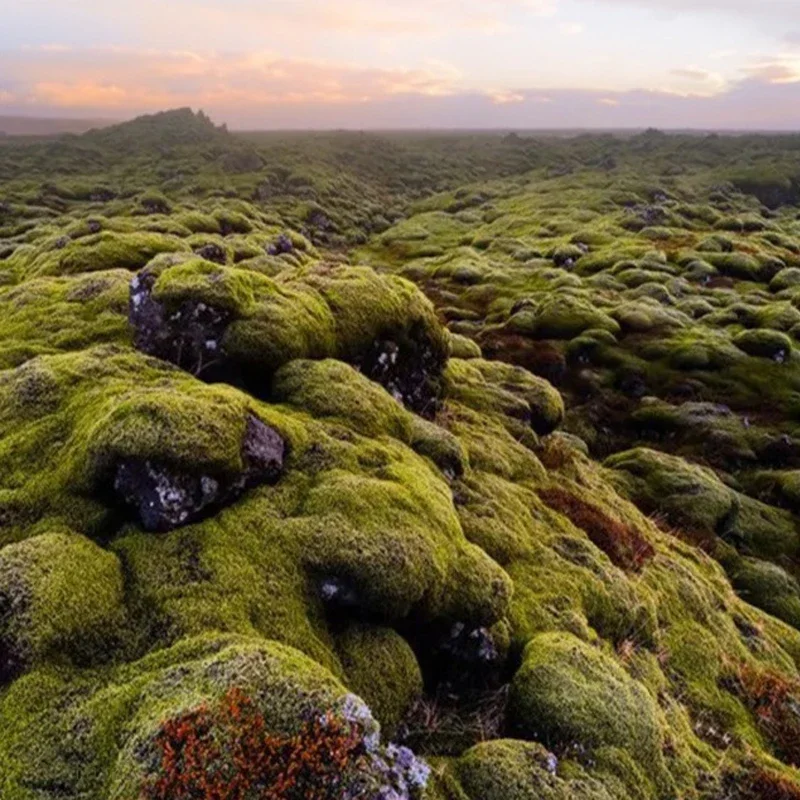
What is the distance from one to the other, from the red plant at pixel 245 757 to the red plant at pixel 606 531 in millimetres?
12187

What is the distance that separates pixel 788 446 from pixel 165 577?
3486cm

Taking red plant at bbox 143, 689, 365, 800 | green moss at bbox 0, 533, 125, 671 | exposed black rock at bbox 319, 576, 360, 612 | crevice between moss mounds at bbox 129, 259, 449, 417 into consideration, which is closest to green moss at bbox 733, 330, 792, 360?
crevice between moss mounds at bbox 129, 259, 449, 417

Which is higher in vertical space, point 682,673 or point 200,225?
point 682,673

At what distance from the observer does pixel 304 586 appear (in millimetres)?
10633

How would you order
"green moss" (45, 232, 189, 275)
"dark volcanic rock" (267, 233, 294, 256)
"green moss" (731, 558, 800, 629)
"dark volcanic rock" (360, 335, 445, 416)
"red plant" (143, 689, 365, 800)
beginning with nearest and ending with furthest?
"red plant" (143, 689, 365, 800), "dark volcanic rock" (360, 335, 445, 416), "green moss" (731, 558, 800, 629), "green moss" (45, 232, 189, 275), "dark volcanic rock" (267, 233, 294, 256)

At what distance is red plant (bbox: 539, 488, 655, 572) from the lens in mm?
18188

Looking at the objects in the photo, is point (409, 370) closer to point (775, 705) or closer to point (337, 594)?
point (337, 594)

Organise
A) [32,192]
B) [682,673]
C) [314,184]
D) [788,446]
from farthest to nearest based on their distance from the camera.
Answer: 1. [314,184]
2. [32,192]
3. [788,446]
4. [682,673]

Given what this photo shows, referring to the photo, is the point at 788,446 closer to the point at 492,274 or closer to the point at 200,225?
→ the point at 492,274

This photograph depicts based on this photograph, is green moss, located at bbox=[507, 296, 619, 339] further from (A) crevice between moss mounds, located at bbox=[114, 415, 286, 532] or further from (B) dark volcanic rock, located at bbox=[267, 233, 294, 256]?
(A) crevice between moss mounds, located at bbox=[114, 415, 286, 532]

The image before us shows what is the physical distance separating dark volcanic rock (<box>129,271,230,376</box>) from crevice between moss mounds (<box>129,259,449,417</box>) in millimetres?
24

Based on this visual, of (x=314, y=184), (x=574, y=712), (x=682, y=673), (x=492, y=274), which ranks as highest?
(x=574, y=712)

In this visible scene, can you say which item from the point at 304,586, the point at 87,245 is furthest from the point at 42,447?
the point at 87,245

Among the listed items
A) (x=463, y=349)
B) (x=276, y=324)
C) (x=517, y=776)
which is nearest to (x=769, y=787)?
(x=517, y=776)
